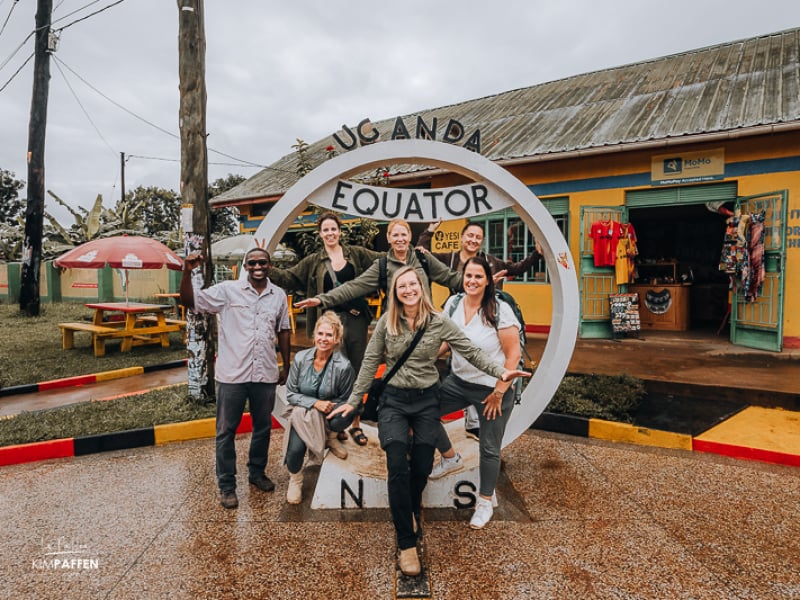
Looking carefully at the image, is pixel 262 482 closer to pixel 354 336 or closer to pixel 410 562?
pixel 354 336

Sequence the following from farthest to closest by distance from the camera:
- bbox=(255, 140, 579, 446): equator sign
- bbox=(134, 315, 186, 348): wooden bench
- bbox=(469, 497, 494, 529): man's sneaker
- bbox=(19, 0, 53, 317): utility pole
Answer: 1. bbox=(19, 0, 53, 317): utility pole
2. bbox=(134, 315, 186, 348): wooden bench
3. bbox=(255, 140, 579, 446): equator sign
4. bbox=(469, 497, 494, 529): man's sneaker

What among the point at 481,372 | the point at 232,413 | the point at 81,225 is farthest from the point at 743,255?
the point at 81,225

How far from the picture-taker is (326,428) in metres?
3.33

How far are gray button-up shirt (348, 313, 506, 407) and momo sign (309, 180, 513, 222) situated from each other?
3.80 ft

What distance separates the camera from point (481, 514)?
310 centimetres

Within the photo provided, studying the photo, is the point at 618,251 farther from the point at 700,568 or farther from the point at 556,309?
the point at 700,568

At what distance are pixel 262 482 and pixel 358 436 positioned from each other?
78cm

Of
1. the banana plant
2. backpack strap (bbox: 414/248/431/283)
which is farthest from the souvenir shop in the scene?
the banana plant

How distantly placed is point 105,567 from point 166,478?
1178mm

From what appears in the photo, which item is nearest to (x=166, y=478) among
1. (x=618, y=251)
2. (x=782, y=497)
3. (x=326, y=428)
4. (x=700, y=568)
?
(x=326, y=428)

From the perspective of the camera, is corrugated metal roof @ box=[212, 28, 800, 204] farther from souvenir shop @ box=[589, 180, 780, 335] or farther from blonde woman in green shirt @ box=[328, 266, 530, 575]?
blonde woman in green shirt @ box=[328, 266, 530, 575]

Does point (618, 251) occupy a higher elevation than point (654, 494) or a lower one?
higher

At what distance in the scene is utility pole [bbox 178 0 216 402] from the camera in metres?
5.23

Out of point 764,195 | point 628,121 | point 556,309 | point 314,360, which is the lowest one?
point 314,360
